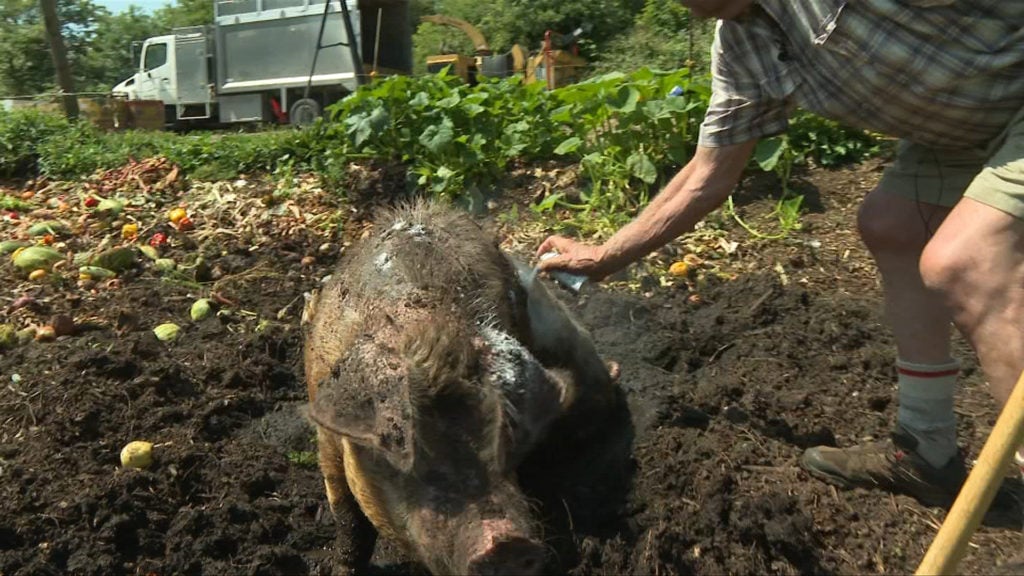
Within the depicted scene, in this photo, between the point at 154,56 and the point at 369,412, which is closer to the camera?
the point at 369,412

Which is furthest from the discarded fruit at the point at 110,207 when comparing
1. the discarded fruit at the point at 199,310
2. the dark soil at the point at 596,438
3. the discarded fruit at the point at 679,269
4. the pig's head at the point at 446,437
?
the pig's head at the point at 446,437

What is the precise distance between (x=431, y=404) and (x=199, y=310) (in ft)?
11.3

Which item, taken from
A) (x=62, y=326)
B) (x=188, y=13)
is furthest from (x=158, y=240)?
(x=188, y=13)

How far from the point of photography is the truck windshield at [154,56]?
2560 cm

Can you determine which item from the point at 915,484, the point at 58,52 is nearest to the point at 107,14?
the point at 58,52

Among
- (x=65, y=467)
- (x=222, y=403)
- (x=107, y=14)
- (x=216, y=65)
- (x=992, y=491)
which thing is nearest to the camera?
(x=992, y=491)

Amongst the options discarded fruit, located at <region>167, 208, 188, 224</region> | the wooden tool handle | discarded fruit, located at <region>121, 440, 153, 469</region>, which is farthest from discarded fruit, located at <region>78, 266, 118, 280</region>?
the wooden tool handle

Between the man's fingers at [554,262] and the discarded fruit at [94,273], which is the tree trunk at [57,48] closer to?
the discarded fruit at [94,273]

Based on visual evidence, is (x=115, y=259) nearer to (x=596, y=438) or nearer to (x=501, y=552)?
(x=596, y=438)

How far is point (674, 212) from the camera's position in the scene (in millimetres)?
3500

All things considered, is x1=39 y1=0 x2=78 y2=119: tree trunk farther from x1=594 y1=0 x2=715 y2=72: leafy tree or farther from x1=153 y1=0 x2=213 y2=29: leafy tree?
x1=153 y1=0 x2=213 y2=29: leafy tree

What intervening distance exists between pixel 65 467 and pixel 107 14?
73.5 meters

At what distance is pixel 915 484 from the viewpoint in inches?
131

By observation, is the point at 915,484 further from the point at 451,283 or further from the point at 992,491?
the point at 451,283
